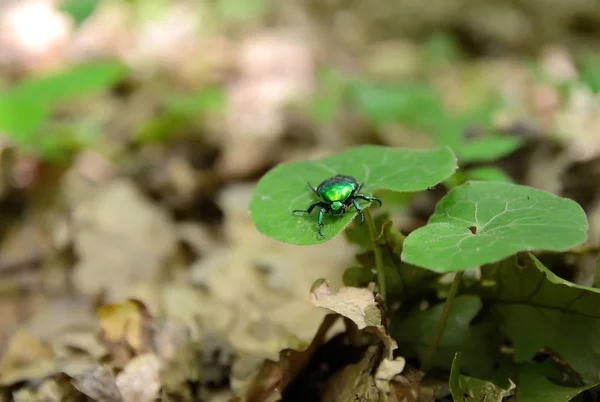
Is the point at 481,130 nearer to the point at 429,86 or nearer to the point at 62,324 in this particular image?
the point at 429,86

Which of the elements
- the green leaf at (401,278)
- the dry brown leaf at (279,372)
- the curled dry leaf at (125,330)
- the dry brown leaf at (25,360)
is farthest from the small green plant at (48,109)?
the green leaf at (401,278)

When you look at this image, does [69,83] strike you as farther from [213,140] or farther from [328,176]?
[328,176]

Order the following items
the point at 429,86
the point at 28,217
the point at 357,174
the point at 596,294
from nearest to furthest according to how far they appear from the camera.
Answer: the point at 596,294 → the point at 357,174 → the point at 28,217 → the point at 429,86

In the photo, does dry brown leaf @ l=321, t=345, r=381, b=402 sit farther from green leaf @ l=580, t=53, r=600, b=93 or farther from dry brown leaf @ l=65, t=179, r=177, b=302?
green leaf @ l=580, t=53, r=600, b=93

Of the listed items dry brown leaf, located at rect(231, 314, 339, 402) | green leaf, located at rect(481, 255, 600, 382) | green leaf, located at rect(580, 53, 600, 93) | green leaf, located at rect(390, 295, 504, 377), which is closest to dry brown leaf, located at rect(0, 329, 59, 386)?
dry brown leaf, located at rect(231, 314, 339, 402)

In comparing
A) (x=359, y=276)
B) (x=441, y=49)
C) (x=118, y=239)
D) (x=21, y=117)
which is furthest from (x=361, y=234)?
(x=441, y=49)

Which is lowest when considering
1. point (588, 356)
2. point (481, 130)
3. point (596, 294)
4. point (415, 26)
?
point (415, 26)

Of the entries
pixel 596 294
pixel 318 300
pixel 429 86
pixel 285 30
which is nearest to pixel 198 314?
pixel 318 300
